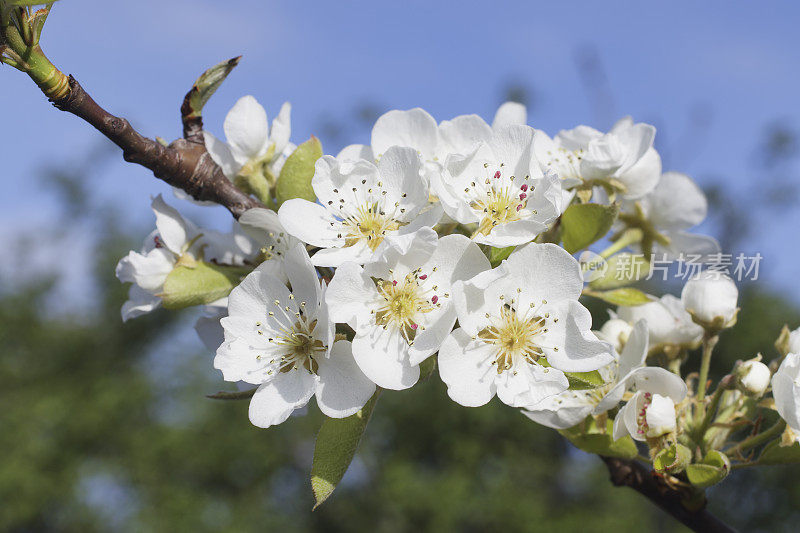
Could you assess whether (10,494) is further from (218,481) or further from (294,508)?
(294,508)

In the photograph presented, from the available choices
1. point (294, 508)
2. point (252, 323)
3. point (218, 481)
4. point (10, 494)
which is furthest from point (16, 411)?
point (252, 323)

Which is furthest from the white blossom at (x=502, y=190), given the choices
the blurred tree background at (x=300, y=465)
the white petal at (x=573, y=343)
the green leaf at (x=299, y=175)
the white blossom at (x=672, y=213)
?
the blurred tree background at (x=300, y=465)

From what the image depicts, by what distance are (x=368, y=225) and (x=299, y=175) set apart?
0.14 metres

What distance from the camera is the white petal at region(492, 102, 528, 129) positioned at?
112 centimetres

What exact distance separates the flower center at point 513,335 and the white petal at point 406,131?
0.34 meters

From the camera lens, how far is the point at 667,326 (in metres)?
1.13

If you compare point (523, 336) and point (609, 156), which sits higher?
point (609, 156)

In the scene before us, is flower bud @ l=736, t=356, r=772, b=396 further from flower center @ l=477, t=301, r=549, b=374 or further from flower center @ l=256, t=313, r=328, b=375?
flower center @ l=256, t=313, r=328, b=375

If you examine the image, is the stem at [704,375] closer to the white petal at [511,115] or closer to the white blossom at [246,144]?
the white petal at [511,115]

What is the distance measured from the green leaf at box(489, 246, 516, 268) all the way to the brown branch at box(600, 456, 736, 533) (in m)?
0.42

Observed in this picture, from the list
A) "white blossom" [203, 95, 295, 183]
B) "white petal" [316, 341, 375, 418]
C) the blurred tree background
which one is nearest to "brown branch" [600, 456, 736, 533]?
"white petal" [316, 341, 375, 418]

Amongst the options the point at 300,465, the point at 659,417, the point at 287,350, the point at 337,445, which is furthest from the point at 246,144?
the point at 300,465

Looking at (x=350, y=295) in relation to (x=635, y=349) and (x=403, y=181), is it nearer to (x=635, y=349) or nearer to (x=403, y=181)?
(x=403, y=181)

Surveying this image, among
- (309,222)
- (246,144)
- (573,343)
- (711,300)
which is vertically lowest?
(711,300)
